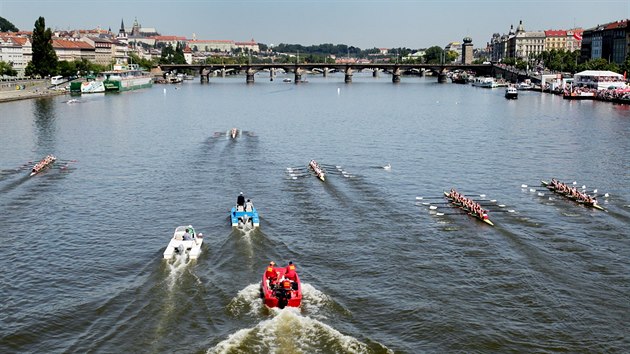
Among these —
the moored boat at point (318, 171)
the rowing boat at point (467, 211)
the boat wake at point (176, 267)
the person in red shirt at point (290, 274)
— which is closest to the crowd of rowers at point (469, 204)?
the rowing boat at point (467, 211)

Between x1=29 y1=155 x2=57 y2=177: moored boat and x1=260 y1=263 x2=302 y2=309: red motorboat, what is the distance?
127ft

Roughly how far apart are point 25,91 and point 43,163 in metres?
110

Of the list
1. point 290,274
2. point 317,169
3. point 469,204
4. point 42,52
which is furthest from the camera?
point 42,52

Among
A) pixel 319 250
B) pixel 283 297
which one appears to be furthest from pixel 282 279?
pixel 319 250

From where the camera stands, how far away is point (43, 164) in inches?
2613

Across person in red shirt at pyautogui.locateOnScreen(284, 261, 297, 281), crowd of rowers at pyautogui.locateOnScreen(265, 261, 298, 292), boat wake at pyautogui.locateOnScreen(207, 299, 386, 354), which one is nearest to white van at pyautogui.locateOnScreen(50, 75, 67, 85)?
crowd of rowers at pyautogui.locateOnScreen(265, 261, 298, 292)

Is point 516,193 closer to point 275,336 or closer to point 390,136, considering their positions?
point 275,336

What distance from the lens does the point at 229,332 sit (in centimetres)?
2938

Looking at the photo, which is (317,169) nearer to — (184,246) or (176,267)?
(184,246)

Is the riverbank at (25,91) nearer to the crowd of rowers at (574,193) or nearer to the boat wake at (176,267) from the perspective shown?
the boat wake at (176,267)

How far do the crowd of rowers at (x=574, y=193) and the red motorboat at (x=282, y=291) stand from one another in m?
27.2

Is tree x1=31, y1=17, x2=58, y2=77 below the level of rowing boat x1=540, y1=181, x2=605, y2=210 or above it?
above

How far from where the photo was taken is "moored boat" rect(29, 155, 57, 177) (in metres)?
63.6

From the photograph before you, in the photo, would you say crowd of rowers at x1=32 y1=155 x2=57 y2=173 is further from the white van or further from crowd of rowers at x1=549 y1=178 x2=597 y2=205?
the white van
